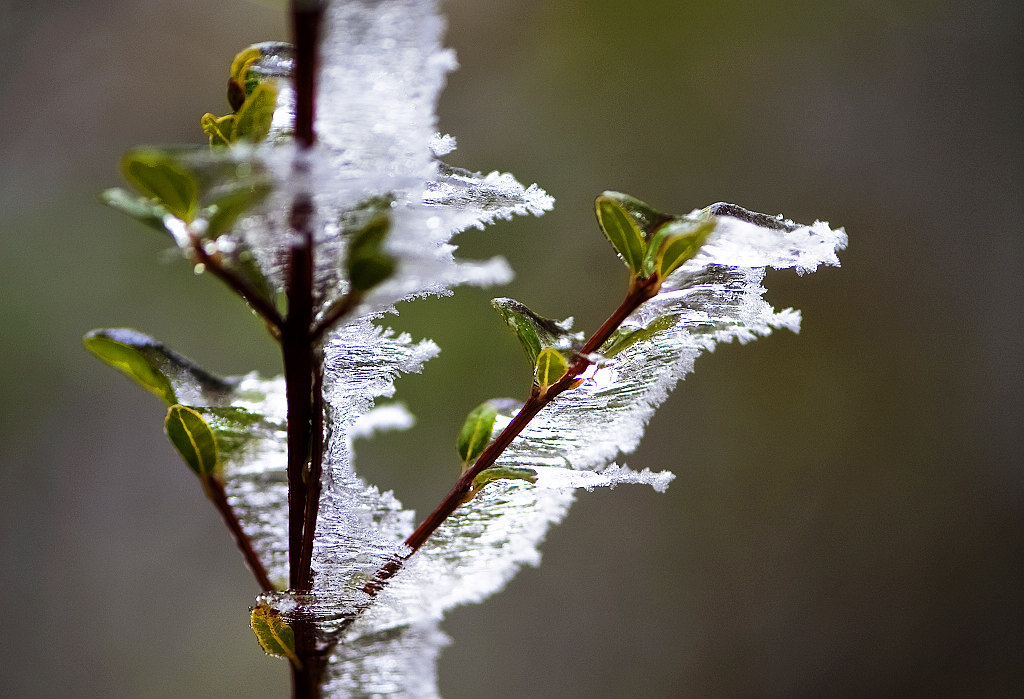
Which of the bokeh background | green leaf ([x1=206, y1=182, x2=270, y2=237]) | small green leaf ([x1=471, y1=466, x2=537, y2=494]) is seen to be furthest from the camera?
the bokeh background

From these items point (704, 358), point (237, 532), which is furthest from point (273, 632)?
point (704, 358)

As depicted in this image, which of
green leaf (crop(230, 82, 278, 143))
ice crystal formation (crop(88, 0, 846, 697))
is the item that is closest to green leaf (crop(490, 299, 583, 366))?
ice crystal formation (crop(88, 0, 846, 697))

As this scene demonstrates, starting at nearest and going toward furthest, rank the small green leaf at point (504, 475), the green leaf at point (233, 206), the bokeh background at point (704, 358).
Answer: the green leaf at point (233, 206) → the small green leaf at point (504, 475) → the bokeh background at point (704, 358)

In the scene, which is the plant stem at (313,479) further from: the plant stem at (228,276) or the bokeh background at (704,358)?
the bokeh background at (704,358)

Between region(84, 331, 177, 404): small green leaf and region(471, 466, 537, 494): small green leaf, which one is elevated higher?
region(84, 331, 177, 404): small green leaf

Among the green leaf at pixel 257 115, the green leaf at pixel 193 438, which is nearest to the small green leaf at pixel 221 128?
the green leaf at pixel 257 115

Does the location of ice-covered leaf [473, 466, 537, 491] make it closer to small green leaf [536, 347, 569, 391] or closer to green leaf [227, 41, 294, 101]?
small green leaf [536, 347, 569, 391]
